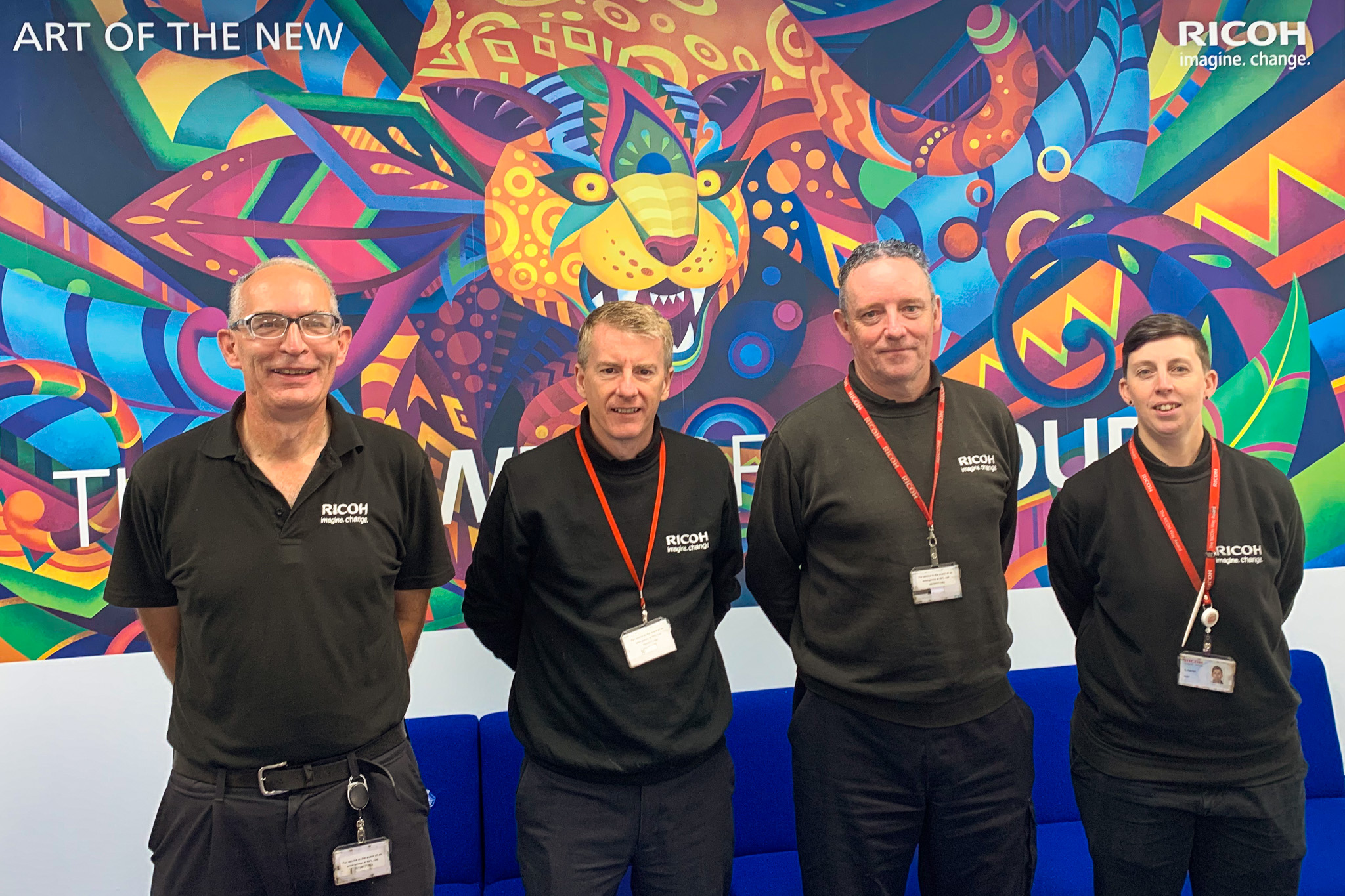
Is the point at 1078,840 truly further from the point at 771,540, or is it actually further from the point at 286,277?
the point at 286,277

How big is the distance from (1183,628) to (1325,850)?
1338 millimetres

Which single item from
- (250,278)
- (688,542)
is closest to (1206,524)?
(688,542)

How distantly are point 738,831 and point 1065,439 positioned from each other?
72.8 inches

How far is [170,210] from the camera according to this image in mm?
2832

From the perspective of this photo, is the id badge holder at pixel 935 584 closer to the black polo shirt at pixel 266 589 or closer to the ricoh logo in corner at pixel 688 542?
the ricoh logo in corner at pixel 688 542

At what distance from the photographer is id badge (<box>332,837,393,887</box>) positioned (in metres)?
1.73

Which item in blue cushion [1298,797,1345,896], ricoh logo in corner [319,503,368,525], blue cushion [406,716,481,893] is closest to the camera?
ricoh logo in corner [319,503,368,525]

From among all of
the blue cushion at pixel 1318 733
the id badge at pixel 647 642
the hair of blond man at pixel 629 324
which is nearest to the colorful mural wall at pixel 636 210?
the blue cushion at pixel 1318 733

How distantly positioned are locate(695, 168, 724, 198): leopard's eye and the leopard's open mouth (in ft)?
1.08

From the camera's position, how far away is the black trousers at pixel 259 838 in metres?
1.70

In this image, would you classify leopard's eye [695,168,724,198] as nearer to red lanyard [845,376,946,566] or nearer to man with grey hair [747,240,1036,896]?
man with grey hair [747,240,1036,896]

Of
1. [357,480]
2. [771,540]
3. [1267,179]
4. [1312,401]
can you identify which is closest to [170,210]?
[357,480]

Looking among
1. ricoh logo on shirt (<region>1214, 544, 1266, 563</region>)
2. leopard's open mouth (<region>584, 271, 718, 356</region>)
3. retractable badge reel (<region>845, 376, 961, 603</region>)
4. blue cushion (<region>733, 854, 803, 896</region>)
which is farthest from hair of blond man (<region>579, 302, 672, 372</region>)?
blue cushion (<region>733, 854, 803, 896</region>)

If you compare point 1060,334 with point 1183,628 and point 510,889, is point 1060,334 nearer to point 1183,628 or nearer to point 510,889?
point 1183,628
